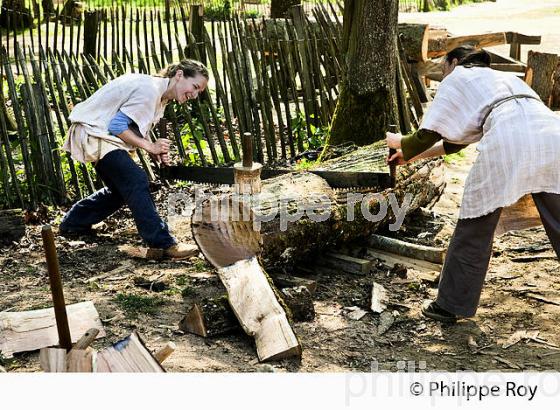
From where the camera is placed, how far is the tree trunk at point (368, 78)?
305 inches

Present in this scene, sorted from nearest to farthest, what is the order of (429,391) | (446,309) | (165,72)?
(429,391) < (446,309) < (165,72)

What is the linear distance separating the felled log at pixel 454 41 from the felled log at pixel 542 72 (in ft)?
3.63

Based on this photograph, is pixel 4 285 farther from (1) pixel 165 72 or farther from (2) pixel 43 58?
(2) pixel 43 58

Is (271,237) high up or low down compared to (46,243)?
down

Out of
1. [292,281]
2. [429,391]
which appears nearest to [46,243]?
[429,391]

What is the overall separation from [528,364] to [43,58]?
4879 millimetres

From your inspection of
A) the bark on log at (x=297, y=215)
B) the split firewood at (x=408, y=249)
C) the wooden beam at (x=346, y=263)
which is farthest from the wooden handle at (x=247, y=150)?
the split firewood at (x=408, y=249)

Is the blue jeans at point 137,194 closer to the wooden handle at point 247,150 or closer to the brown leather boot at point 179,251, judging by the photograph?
the brown leather boot at point 179,251

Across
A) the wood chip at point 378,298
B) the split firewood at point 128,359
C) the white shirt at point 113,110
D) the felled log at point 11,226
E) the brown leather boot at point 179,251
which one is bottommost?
the wood chip at point 378,298

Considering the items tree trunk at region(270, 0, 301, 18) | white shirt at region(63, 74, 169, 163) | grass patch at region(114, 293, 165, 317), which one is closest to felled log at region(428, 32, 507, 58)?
tree trunk at region(270, 0, 301, 18)

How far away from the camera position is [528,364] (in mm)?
4469

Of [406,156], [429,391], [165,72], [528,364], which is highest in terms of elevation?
[165,72]

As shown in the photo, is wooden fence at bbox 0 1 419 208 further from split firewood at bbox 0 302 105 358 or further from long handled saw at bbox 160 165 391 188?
split firewood at bbox 0 302 105 358

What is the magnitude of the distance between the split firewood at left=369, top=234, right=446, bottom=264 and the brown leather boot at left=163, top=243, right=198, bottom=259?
1.36 meters
